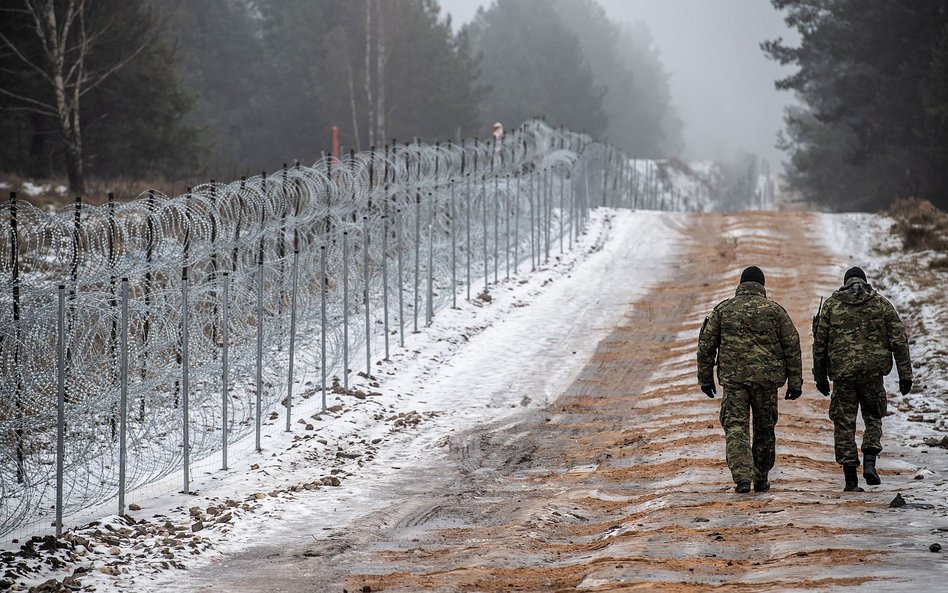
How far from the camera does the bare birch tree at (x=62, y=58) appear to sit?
72.9 ft

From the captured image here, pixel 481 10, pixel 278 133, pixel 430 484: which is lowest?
pixel 430 484

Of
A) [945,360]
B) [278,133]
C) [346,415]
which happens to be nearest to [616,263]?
[945,360]

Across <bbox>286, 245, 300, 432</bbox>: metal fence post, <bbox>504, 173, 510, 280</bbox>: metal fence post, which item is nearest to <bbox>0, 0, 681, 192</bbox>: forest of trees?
<bbox>504, 173, 510, 280</bbox>: metal fence post

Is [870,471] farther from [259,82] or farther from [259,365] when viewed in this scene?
[259,82]

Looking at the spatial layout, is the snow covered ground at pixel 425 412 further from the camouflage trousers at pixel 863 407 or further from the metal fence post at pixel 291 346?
the camouflage trousers at pixel 863 407

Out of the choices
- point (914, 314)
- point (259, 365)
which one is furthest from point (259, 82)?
point (259, 365)

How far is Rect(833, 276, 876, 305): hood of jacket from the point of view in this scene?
893 cm

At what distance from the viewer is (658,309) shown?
59.6 ft

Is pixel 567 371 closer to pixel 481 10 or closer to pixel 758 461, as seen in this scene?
pixel 758 461

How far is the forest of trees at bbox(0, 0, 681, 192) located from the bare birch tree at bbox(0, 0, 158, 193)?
0.05 m

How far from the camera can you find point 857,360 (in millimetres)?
8836

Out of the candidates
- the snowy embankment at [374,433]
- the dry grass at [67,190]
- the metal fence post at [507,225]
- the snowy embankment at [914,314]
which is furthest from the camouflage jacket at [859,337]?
the dry grass at [67,190]

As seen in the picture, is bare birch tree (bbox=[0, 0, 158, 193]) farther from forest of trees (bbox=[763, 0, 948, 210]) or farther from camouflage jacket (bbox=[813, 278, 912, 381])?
forest of trees (bbox=[763, 0, 948, 210])

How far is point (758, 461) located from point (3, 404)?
5.78m
